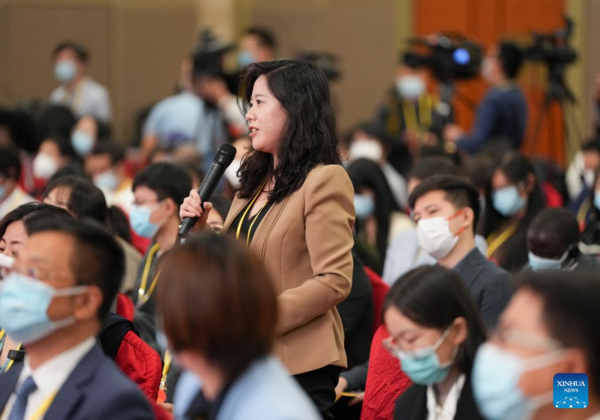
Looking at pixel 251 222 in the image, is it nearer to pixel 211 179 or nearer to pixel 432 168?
pixel 211 179

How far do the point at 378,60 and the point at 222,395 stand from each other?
8856mm

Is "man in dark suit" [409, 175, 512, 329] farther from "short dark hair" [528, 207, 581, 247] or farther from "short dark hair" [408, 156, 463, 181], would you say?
"short dark hair" [408, 156, 463, 181]

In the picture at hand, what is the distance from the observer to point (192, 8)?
1056cm

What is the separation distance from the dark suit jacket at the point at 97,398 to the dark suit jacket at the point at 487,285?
135cm

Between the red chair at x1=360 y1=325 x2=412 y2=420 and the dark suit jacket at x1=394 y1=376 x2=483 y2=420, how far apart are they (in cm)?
44

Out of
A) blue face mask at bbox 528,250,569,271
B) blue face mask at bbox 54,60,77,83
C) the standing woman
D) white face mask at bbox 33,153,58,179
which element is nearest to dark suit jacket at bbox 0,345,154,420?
the standing woman

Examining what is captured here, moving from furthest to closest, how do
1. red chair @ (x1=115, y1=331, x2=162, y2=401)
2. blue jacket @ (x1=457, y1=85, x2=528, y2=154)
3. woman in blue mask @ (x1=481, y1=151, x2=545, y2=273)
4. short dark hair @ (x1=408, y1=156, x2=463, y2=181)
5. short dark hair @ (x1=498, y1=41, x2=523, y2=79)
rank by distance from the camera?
short dark hair @ (x1=498, y1=41, x2=523, y2=79)
blue jacket @ (x1=457, y1=85, x2=528, y2=154)
woman in blue mask @ (x1=481, y1=151, x2=545, y2=273)
short dark hair @ (x1=408, y1=156, x2=463, y2=181)
red chair @ (x1=115, y1=331, x2=162, y2=401)

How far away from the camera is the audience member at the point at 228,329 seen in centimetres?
Result: 168

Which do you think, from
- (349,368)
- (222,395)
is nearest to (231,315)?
(222,395)

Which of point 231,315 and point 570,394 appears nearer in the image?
Result: point 231,315

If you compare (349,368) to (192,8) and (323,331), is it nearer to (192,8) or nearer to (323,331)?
(323,331)

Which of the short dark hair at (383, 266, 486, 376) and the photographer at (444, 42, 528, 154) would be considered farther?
the photographer at (444, 42, 528, 154)

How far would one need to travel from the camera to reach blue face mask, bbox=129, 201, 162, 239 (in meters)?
3.88

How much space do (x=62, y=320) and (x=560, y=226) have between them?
2.04 meters
